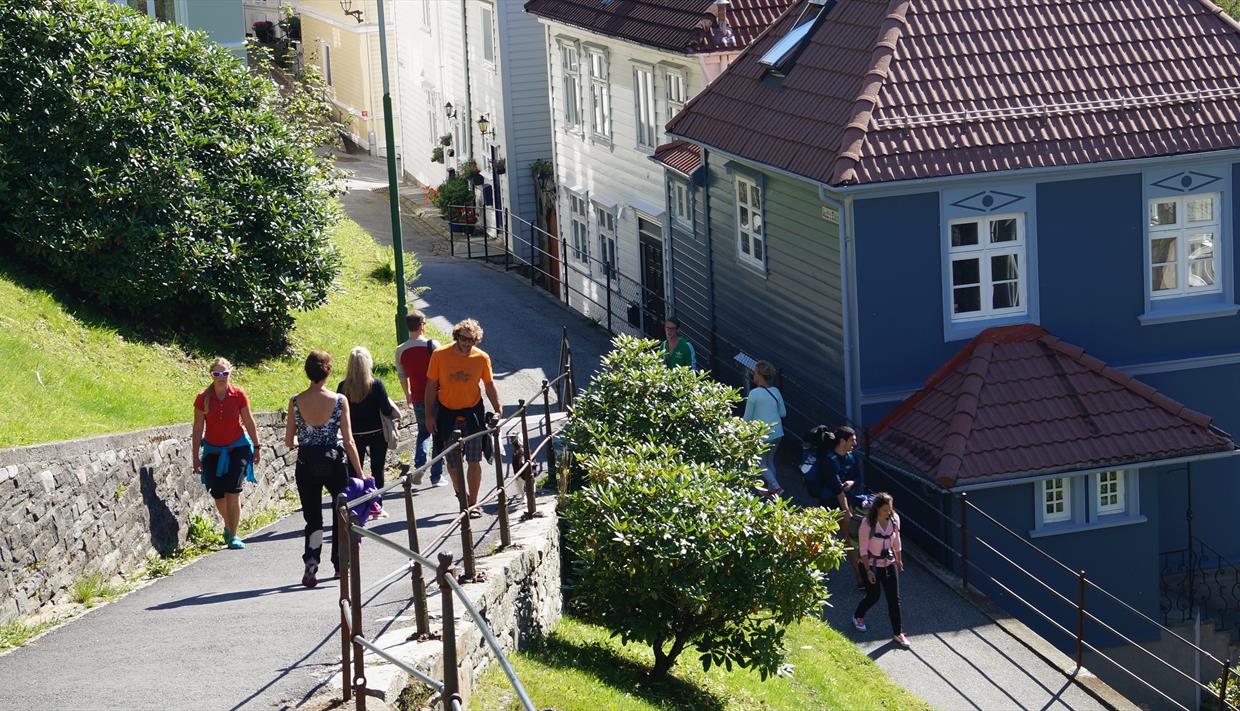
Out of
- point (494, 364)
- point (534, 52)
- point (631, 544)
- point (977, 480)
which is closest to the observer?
point (631, 544)

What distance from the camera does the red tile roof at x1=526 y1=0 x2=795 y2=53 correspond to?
78.7ft

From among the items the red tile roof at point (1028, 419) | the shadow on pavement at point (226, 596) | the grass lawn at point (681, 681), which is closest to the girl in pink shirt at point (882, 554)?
the grass lawn at point (681, 681)

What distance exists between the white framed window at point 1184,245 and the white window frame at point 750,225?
4747 millimetres

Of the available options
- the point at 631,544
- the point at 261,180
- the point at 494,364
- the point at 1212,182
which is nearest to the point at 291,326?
the point at 261,180

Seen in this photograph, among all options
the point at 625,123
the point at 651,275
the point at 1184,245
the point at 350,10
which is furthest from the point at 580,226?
the point at 350,10

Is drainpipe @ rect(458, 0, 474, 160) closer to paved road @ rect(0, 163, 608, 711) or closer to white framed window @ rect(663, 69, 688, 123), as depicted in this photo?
white framed window @ rect(663, 69, 688, 123)

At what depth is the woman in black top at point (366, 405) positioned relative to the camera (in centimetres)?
1298

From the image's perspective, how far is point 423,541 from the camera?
1215cm

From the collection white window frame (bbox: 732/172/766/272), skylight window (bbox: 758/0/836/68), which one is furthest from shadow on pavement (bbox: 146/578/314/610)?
skylight window (bbox: 758/0/836/68)

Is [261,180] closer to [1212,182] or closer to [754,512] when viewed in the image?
[754,512]

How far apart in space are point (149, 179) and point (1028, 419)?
32.8 ft

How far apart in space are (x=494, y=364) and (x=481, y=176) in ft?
48.3

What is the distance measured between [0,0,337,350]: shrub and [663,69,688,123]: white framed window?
7.96 metres

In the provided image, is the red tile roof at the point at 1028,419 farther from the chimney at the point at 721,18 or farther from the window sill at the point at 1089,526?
the chimney at the point at 721,18
